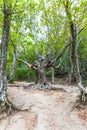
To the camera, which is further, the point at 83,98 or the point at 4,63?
the point at 83,98

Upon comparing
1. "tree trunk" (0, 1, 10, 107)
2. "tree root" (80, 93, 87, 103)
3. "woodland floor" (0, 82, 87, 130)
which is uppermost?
"tree trunk" (0, 1, 10, 107)

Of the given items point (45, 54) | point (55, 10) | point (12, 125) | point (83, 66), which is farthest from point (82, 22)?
point (83, 66)

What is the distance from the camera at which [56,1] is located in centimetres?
1064

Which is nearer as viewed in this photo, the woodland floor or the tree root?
the woodland floor

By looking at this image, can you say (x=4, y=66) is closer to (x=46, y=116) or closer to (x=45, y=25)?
(x=46, y=116)

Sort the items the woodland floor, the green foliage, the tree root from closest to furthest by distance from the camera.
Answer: the woodland floor → the green foliage → the tree root

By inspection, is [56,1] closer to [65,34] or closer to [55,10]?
[55,10]

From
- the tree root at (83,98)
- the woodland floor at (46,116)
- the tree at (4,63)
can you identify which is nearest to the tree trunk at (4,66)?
the tree at (4,63)

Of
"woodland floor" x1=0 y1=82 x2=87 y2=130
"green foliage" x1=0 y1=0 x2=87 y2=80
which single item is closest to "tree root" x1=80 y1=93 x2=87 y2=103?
"woodland floor" x1=0 y1=82 x2=87 y2=130

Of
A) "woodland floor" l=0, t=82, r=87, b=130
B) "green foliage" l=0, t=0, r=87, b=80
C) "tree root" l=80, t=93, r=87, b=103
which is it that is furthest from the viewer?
"tree root" l=80, t=93, r=87, b=103

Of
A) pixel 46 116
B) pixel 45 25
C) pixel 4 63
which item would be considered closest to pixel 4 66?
pixel 4 63

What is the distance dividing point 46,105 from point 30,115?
186 cm

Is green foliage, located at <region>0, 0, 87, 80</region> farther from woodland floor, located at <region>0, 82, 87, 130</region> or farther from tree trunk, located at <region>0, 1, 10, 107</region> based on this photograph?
woodland floor, located at <region>0, 82, 87, 130</region>

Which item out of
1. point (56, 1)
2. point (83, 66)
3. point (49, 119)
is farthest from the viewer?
point (83, 66)
